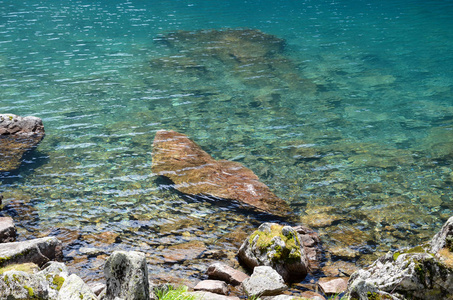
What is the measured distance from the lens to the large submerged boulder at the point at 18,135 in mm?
14266

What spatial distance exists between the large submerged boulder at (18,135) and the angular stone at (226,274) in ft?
30.5

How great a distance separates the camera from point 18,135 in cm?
1545

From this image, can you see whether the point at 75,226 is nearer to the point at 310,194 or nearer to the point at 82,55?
the point at 310,194

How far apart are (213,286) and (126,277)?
2.05m

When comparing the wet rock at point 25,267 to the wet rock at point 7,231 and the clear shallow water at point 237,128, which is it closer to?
the clear shallow water at point 237,128

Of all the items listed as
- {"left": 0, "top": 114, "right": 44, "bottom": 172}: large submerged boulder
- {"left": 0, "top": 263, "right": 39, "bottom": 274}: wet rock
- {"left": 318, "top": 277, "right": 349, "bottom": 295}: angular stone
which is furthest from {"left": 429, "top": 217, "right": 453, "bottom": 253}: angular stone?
{"left": 0, "top": 114, "right": 44, "bottom": 172}: large submerged boulder

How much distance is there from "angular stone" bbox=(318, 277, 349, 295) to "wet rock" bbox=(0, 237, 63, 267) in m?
5.53

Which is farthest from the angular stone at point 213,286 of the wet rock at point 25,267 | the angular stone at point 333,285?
the wet rock at point 25,267

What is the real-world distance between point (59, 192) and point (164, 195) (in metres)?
3.12

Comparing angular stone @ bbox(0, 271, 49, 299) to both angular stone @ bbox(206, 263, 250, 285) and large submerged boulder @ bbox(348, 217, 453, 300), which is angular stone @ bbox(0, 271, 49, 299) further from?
large submerged boulder @ bbox(348, 217, 453, 300)

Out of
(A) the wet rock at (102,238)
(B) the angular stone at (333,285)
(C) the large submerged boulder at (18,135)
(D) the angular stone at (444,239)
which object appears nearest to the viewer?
(D) the angular stone at (444,239)

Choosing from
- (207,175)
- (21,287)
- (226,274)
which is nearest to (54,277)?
(21,287)

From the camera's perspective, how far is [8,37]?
34.7m

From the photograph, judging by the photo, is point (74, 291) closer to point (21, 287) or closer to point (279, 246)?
point (21, 287)
